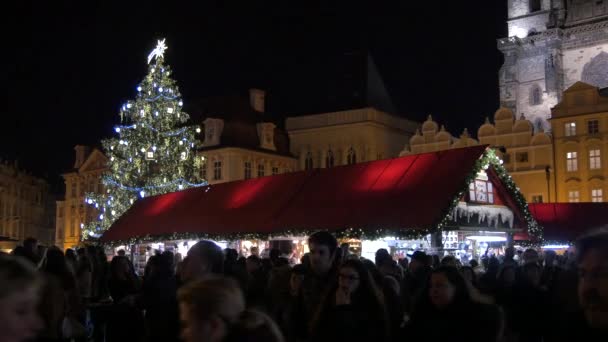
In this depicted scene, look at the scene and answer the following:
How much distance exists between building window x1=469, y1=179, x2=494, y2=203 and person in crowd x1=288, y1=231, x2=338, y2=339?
1340 centimetres

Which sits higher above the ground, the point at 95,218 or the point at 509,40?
the point at 509,40

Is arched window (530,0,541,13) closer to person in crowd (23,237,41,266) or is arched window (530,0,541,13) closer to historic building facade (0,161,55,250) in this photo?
historic building facade (0,161,55,250)

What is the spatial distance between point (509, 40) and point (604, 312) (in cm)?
5526

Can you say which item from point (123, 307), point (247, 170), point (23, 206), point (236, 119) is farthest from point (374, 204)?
point (23, 206)

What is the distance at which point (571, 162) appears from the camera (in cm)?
4050

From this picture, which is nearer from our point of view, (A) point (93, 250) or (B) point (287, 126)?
(A) point (93, 250)

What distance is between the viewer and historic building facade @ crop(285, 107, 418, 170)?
52.5 m

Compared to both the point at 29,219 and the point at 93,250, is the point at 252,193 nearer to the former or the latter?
the point at 93,250

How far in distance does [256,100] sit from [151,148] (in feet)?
80.1

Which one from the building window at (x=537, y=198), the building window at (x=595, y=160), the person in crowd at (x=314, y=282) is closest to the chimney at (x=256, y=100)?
the building window at (x=537, y=198)

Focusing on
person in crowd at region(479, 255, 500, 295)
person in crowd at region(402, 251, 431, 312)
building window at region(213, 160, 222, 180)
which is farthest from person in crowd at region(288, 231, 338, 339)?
building window at region(213, 160, 222, 180)

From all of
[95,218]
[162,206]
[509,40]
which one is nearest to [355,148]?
[509,40]

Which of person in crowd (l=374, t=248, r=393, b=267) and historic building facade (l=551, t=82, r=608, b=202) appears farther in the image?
historic building facade (l=551, t=82, r=608, b=202)

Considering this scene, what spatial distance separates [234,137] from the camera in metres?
52.9
